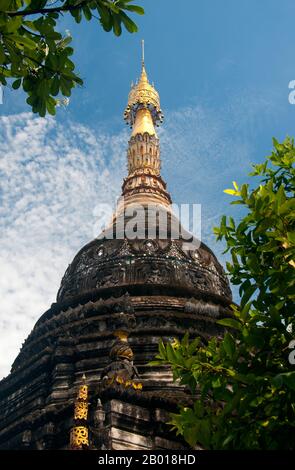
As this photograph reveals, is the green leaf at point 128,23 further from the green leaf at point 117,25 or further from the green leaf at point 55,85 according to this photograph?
the green leaf at point 55,85

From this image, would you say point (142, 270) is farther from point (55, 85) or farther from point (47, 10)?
point (47, 10)

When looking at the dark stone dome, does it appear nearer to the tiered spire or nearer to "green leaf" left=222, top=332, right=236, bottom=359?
the tiered spire

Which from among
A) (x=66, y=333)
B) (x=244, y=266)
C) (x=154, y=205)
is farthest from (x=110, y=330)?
(x=244, y=266)

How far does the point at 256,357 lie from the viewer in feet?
17.9

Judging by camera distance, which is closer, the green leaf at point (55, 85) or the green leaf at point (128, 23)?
the green leaf at point (128, 23)

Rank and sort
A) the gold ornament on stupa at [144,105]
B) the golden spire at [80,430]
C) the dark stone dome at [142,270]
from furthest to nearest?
the gold ornament on stupa at [144,105], the dark stone dome at [142,270], the golden spire at [80,430]

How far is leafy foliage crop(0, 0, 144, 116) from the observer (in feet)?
15.3

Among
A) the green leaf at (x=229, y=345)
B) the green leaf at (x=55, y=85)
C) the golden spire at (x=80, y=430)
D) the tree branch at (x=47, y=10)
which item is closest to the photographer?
the tree branch at (x=47, y=10)

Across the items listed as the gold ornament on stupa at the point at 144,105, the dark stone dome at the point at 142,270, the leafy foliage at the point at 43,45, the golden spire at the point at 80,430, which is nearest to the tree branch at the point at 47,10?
the leafy foliage at the point at 43,45

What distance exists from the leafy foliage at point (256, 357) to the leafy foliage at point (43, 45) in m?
2.17

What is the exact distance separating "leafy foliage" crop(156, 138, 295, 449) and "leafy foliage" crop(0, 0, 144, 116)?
2.17m

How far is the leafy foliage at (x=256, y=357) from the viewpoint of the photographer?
530 centimetres

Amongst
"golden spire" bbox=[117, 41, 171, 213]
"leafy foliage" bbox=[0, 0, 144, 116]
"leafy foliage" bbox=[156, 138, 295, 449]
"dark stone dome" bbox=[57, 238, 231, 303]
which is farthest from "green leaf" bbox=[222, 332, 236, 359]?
"golden spire" bbox=[117, 41, 171, 213]

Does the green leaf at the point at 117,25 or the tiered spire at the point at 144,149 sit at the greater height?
the tiered spire at the point at 144,149
